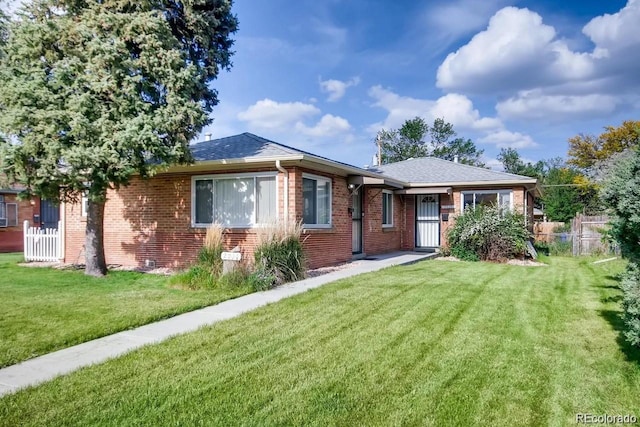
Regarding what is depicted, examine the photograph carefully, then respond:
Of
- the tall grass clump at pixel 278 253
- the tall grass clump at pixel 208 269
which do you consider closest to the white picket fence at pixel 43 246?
the tall grass clump at pixel 208 269

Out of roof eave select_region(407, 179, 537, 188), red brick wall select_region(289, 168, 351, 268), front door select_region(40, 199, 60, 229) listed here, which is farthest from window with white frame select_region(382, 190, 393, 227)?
front door select_region(40, 199, 60, 229)

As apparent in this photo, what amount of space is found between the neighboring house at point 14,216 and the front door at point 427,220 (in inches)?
615

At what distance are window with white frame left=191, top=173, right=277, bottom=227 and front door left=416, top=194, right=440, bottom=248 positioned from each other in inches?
336

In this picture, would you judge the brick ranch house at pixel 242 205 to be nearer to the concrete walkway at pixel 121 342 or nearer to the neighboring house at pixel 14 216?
the concrete walkway at pixel 121 342

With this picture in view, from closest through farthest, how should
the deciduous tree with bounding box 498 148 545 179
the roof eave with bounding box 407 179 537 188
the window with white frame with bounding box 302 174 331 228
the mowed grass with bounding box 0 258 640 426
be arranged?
the mowed grass with bounding box 0 258 640 426 < the window with white frame with bounding box 302 174 331 228 < the roof eave with bounding box 407 179 537 188 < the deciduous tree with bounding box 498 148 545 179

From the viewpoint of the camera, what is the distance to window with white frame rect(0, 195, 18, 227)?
19.8m

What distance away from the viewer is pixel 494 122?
133 ft

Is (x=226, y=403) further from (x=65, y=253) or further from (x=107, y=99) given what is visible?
(x=65, y=253)

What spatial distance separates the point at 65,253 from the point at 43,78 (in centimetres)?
650

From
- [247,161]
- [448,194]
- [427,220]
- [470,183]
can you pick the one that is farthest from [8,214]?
[470,183]

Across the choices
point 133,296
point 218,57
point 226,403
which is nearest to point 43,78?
point 218,57

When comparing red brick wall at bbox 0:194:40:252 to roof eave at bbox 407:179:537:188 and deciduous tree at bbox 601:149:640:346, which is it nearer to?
roof eave at bbox 407:179:537:188

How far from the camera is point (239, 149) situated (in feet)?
37.9

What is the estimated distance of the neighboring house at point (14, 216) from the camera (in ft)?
63.9
